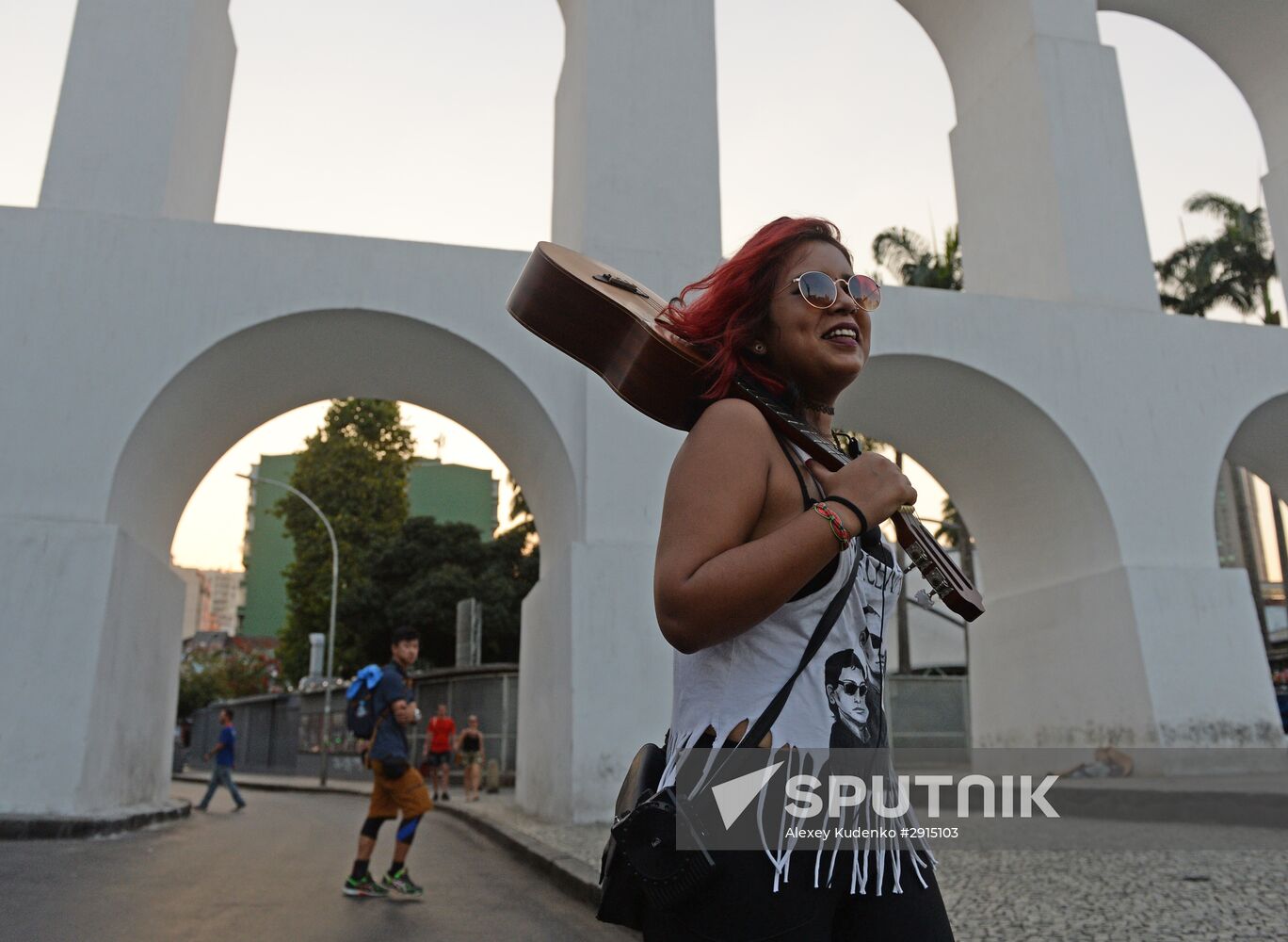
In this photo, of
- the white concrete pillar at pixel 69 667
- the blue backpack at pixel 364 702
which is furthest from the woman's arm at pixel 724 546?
the white concrete pillar at pixel 69 667

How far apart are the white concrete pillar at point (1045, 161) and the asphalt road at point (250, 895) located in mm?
8153

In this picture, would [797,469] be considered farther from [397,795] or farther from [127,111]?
[127,111]

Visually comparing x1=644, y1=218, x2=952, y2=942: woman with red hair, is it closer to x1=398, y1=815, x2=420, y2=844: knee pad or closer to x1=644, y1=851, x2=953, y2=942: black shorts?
x1=644, y1=851, x2=953, y2=942: black shorts

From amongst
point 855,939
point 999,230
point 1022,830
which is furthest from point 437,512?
point 855,939

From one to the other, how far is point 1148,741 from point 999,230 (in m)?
5.75

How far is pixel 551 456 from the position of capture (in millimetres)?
9516

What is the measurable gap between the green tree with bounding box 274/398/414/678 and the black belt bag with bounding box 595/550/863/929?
33.6 m

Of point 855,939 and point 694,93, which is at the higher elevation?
point 694,93

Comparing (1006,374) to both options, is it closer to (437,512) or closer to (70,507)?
(70,507)

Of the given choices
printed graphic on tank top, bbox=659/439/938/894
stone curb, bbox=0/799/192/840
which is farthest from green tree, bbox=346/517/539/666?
printed graphic on tank top, bbox=659/439/938/894

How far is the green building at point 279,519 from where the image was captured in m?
53.4

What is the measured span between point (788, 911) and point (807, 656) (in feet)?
1.06

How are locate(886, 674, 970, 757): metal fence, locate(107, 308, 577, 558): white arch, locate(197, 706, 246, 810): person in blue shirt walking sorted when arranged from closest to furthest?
locate(107, 308, 577, 558): white arch < locate(197, 706, 246, 810): person in blue shirt walking < locate(886, 674, 970, 757): metal fence

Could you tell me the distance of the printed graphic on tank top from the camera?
4.44ft
